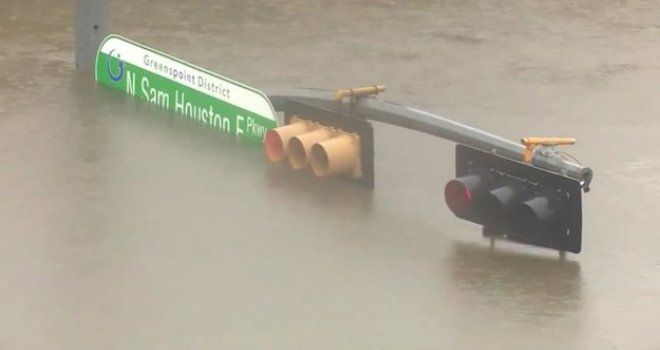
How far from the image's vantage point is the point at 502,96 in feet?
22.8

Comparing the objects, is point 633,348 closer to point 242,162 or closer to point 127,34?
point 242,162

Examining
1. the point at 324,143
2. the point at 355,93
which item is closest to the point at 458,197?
the point at 324,143

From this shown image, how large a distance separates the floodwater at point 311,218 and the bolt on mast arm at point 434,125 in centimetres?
18

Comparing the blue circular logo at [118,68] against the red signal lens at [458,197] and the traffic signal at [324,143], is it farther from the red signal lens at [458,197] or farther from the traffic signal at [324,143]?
the red signal lens at [458,197]

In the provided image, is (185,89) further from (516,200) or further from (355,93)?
(516,200)

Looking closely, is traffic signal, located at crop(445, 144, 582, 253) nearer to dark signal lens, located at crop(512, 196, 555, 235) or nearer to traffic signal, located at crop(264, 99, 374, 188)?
dark signal lens, located at crop(512, 196, 555, 235)

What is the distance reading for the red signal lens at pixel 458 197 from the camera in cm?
486

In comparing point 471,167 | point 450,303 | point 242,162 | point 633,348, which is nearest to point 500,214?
point 471,167

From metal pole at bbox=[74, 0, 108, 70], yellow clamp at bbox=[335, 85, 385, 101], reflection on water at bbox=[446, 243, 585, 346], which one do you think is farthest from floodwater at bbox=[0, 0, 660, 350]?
yellow clamp at bbox=[335, 85, 385, 101]

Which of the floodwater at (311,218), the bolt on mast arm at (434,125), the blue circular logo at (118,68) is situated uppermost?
the bolt on mast arm at (434,125)

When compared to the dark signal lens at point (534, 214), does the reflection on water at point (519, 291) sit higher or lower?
lower

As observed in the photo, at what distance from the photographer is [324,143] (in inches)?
213

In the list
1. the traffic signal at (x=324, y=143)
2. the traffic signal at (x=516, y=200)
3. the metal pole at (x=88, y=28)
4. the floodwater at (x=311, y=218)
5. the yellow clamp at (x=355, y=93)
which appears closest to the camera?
the floodwater at (x=311, y=218)

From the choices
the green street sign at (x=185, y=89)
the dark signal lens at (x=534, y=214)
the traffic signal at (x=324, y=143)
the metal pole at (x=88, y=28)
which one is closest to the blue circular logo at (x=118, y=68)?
the green street sign at (x=185, y=89)
